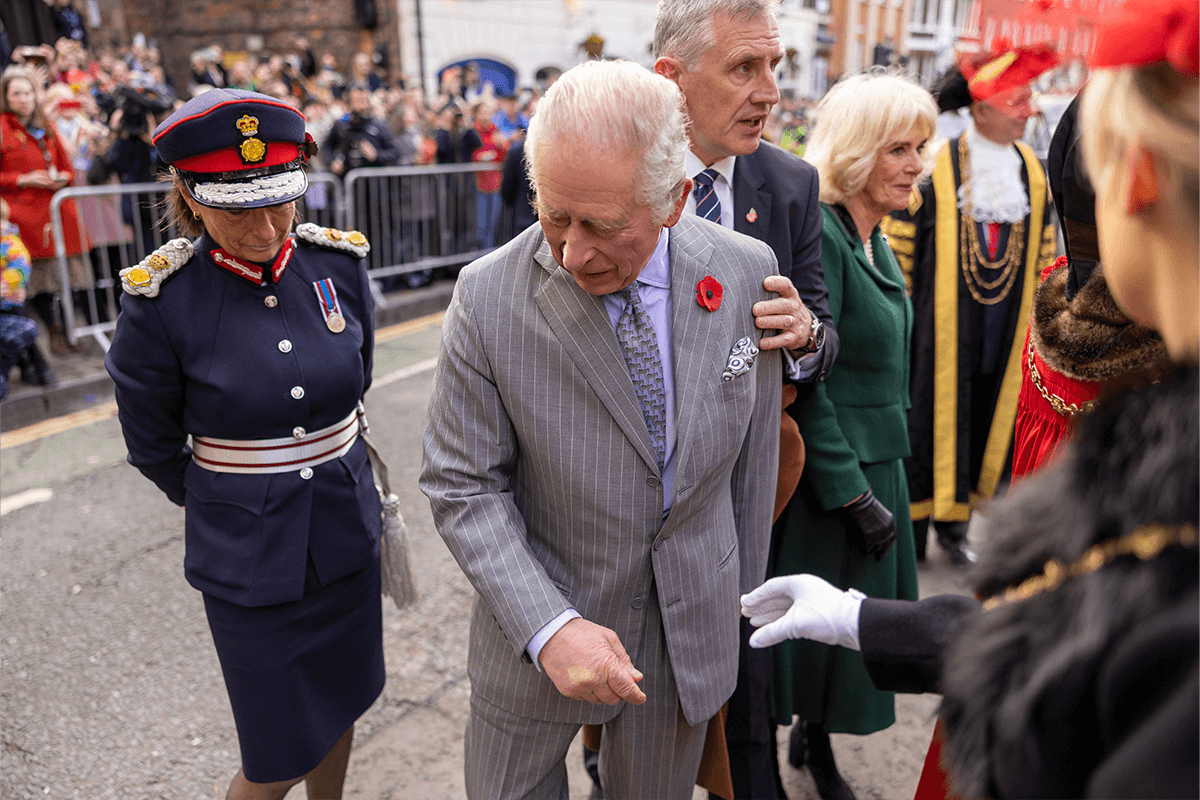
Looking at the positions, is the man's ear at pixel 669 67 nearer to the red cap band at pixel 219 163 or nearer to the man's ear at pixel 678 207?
the man's ear at pixel 678 207

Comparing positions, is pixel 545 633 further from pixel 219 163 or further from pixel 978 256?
pixel 978 256

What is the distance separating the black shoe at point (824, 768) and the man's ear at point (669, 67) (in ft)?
6.23

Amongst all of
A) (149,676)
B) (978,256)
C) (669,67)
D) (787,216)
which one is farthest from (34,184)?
(978,256)

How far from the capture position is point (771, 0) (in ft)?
7.40

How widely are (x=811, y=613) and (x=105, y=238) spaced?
6741 mm

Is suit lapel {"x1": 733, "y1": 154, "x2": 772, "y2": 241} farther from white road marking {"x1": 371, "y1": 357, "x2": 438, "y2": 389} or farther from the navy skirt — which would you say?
white road marking {"x1": 371, "y1": 357, "x2": 438, "y2": 389}

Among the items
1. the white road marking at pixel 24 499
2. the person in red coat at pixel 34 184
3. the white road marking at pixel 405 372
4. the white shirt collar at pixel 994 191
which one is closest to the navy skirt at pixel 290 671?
the white road marking at pixel 24 499

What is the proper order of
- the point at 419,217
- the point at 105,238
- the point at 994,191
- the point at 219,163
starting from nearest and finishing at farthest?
the point at 219,163 < the point at 994,191 < the point at 105,238 < the point at 419,217

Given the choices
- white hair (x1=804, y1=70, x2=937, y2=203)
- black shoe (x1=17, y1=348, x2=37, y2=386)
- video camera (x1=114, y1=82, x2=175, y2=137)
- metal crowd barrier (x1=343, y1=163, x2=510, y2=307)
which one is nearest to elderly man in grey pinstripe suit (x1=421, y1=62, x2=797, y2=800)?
white hair (x1=804, y1=70, x2=937, y2=203)

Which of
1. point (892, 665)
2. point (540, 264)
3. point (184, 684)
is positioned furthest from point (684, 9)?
point (184, 684)

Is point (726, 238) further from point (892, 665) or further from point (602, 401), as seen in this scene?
point (892, 665)

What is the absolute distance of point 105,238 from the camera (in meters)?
6.62

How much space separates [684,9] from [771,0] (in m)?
0.22

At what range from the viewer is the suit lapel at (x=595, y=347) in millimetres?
1616
